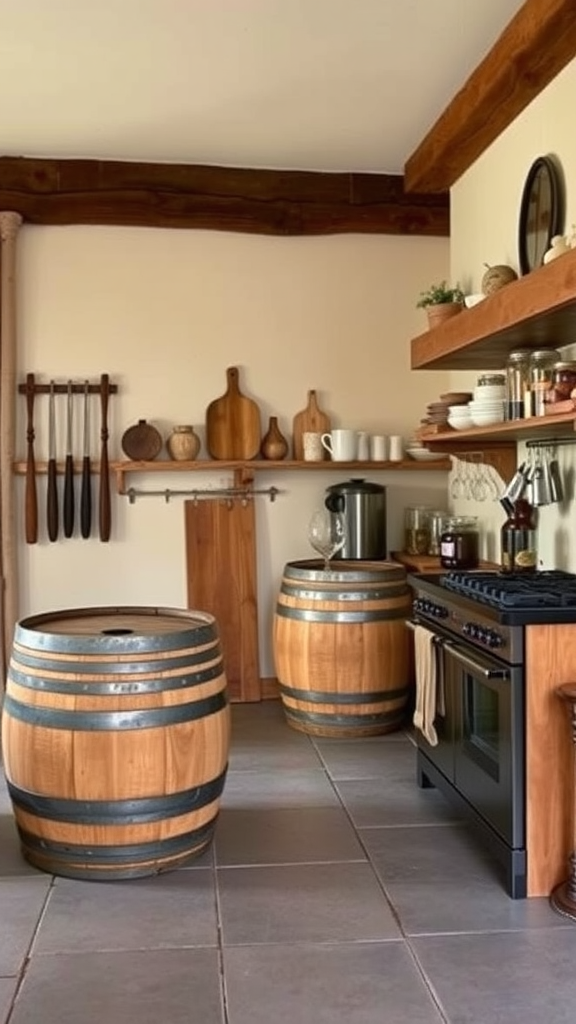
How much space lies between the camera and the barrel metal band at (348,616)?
3.93 metres

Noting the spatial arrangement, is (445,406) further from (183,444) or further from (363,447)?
(183,444)

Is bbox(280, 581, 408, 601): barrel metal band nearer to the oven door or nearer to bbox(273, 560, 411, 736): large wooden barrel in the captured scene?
bbox(273, 560, 411, 736): large wooden barrel

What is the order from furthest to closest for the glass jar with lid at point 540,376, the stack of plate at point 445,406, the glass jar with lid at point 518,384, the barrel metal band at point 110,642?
the stack of plate at point 445,406
the glass jar with lid at point 518,384
the glass jar with lid at point 540,376
the barrel metal band at point 110,642

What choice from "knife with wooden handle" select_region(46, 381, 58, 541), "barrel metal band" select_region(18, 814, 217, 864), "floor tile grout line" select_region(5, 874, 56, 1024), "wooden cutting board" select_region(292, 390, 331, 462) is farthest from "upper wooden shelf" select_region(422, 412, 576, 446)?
"floor tile grout line" select_region(5, 874, 56, 1024)

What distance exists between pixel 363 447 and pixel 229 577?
93 cm

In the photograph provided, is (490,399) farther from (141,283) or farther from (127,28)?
(141,283)

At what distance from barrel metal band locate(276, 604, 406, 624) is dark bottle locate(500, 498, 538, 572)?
2.33ft

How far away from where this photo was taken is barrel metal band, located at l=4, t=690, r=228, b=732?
2520 millimetres

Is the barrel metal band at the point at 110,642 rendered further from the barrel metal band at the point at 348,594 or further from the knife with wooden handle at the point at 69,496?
the knife with wooden handle at the point at 69,496

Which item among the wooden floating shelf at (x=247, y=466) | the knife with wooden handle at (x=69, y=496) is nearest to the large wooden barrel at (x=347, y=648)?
the wooden floating shelf at (x=247, y=466)

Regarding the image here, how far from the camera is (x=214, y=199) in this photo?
4.60m

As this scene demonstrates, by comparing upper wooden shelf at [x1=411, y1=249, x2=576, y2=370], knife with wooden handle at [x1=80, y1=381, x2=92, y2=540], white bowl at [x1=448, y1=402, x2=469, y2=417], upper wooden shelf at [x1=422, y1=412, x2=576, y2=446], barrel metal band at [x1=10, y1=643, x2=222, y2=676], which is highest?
upper wooden shelf at [x1=411, y1=249, x2=576, y2=370]

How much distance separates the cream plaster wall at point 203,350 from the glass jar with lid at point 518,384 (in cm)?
162

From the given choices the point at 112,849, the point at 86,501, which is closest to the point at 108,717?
the point at 112,849
